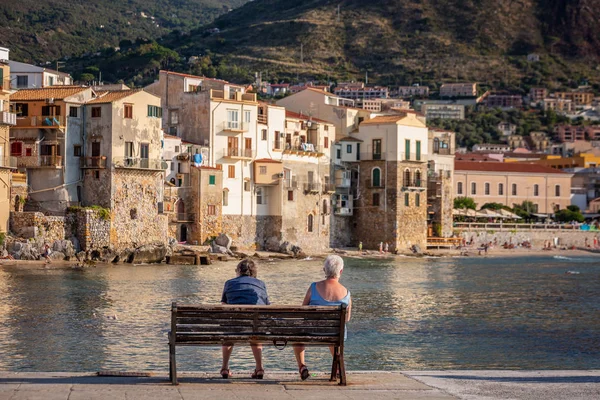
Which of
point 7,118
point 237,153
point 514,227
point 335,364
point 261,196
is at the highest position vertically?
point 7,118

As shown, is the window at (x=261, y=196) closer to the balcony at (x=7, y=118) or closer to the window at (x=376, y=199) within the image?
the window at (x=376, y=199)

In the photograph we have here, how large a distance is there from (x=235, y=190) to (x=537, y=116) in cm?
13479

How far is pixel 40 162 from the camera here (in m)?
57.5

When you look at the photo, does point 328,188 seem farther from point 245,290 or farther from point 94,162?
point 245,290

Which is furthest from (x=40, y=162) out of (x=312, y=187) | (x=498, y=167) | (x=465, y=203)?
(x=498, y=167)

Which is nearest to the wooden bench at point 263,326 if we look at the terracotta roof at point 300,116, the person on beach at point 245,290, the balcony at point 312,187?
the person on beach at point 245,290

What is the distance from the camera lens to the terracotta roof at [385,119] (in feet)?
251

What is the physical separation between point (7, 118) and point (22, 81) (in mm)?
14394

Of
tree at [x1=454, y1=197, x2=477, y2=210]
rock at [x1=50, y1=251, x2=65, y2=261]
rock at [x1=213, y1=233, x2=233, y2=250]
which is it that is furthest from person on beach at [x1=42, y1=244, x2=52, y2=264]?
tree at [x1=454, y1=197, x2=477, y2=210]

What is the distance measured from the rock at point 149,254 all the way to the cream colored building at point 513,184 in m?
47.4

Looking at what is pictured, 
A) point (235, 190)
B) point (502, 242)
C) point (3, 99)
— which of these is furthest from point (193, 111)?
point (502, 242)

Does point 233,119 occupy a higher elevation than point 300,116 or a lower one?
lower

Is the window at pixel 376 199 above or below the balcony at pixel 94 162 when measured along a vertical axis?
below

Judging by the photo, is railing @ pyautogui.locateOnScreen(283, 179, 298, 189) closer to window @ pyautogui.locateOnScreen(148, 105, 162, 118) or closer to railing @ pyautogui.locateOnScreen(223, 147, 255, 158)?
railing @ pyautogui.locateOnScreen(223, 147, 255, 158)
